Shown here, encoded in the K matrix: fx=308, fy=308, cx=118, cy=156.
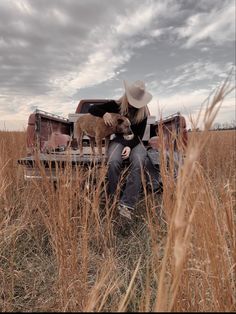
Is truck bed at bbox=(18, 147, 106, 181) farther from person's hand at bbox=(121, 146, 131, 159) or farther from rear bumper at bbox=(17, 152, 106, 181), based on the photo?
person's hand at bbox=(121, 146, 131, 159)

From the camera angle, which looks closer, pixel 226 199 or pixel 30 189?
pixel 226 199

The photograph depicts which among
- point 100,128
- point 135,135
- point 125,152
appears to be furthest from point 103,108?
point 125,152

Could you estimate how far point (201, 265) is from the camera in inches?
43.9

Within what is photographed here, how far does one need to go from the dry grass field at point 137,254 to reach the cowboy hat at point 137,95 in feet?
3.94

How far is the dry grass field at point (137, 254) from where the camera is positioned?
0.59 meters

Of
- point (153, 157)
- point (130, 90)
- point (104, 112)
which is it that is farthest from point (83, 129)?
point (153, 157)

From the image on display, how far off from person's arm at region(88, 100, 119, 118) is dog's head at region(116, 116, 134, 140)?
0.54 ft

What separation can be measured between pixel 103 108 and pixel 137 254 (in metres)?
1.68

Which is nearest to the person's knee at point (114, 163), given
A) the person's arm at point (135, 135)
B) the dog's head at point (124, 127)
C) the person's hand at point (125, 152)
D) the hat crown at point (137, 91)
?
the person's hand at point (125, 152)

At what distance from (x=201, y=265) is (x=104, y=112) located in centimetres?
242

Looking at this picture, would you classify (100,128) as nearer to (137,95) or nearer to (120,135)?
(120,135)

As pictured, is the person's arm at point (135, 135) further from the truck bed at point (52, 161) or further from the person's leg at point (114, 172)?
the truck bed at point (52, 161)

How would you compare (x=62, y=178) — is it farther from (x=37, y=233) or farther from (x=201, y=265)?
(x=37, y=233)

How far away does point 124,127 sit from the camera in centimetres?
330
